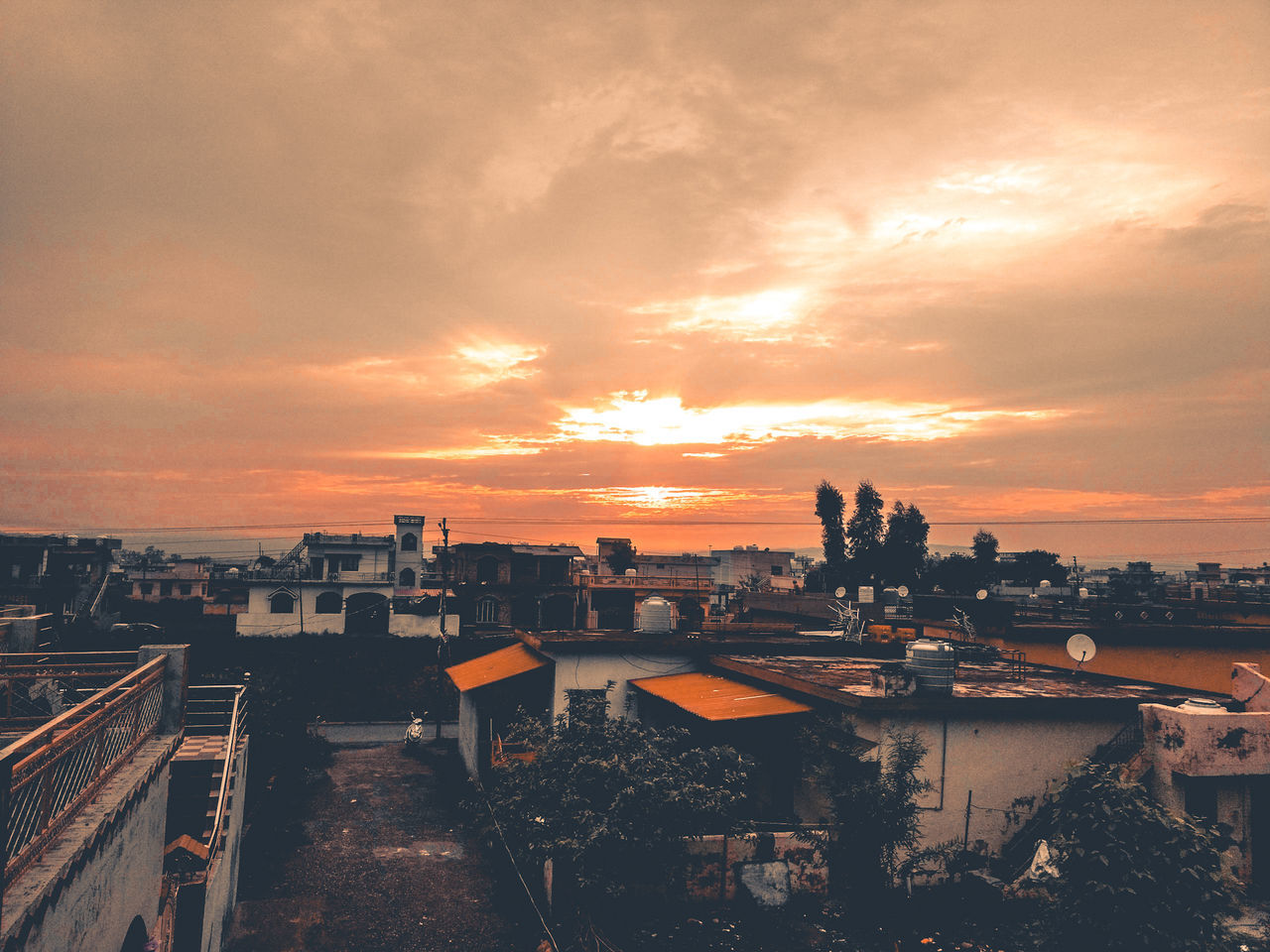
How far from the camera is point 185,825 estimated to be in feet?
45.6

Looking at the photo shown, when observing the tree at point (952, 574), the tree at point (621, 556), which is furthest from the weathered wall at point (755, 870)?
the tree at point (952, 574)

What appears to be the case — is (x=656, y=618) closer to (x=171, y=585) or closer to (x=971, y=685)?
(x=971, y=685)

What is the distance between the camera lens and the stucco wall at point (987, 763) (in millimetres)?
15047

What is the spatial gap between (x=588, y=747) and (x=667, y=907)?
130 inches

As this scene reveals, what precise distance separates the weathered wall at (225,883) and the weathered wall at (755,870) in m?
8.15

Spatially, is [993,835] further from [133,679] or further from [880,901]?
[133,679]

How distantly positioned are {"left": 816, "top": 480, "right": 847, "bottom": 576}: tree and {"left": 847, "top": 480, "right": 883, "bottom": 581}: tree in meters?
1.00

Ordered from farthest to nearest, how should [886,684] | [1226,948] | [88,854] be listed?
[886,684] < [1226,948] < [88,854]

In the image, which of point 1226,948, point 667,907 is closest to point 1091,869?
point 1226,948

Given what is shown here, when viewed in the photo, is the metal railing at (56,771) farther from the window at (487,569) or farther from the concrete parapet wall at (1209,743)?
the window at (487,569)

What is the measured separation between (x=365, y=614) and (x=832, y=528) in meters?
50.8

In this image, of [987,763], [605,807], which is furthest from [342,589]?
[987,763]

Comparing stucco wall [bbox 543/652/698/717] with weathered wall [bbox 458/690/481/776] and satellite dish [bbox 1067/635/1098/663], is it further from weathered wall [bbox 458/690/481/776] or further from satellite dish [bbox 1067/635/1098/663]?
satellite dish [bbox 1067/635/1098/663]

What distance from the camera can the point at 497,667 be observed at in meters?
24.7
